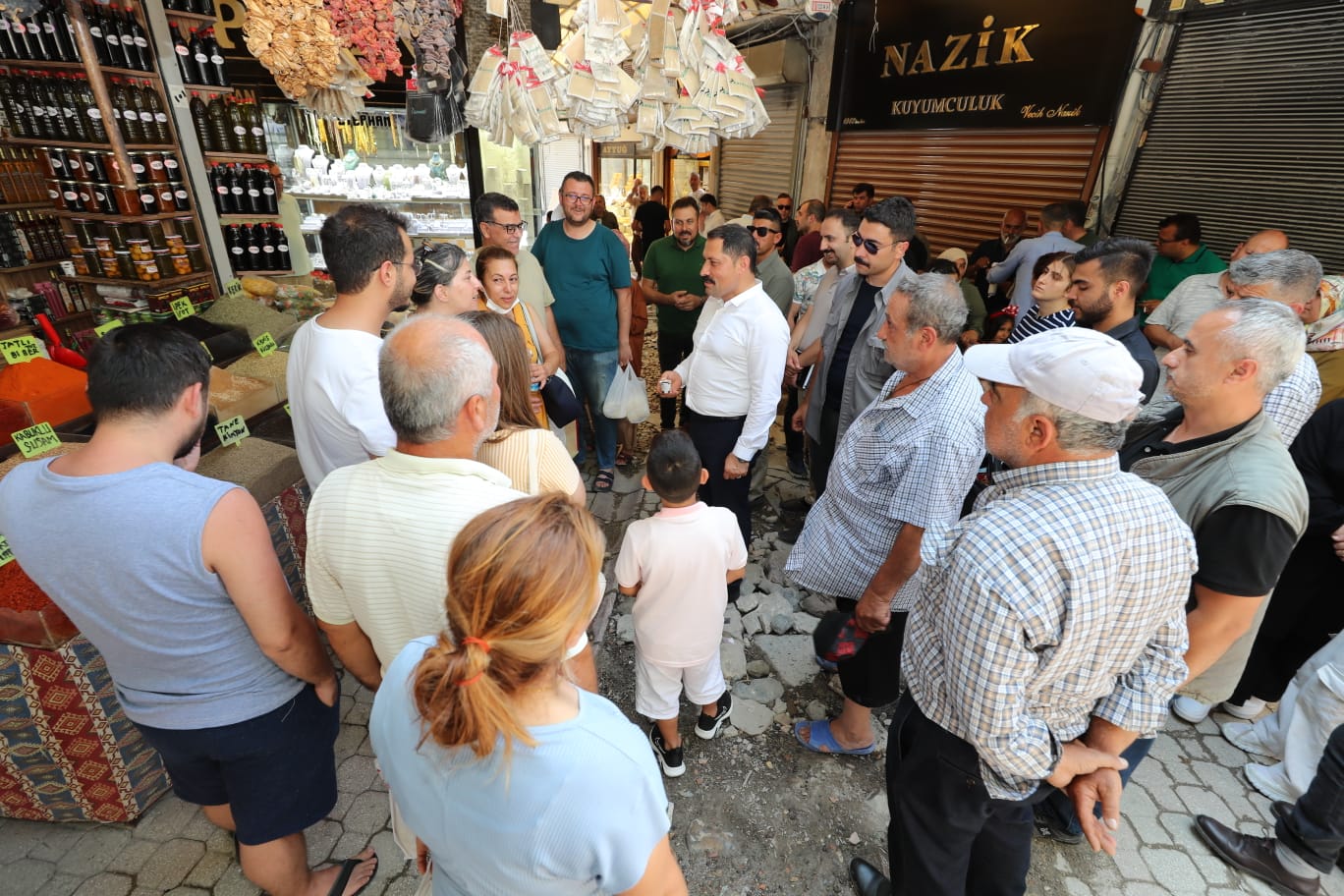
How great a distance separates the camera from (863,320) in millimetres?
3213

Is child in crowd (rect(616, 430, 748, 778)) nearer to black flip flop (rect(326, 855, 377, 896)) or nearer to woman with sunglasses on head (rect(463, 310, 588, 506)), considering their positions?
woman with sunglasses on head (rect(463, 310, 588, 506))

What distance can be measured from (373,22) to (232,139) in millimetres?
1778

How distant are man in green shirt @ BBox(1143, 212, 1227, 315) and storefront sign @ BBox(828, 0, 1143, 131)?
1.33 meters

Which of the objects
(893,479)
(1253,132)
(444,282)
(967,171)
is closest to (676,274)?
(444,282)

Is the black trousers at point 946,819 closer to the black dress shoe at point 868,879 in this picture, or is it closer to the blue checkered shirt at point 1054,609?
the blue checkered shirt at point 1054,609

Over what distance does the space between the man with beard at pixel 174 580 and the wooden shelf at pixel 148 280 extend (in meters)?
3.98

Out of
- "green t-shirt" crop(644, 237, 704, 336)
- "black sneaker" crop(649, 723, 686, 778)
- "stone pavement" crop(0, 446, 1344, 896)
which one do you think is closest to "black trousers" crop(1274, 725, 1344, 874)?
"stone pavement" crop(0, 446, 1344, 896)

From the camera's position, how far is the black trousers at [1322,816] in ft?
6.23

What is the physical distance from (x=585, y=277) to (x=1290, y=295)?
3515 mm

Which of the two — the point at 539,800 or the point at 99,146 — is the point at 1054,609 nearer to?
the point at 539,800

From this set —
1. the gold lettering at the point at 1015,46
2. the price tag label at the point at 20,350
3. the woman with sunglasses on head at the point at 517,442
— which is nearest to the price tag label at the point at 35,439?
the price tag label at the point at 20,350

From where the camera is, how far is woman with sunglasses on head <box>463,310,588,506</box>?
5.53 ft

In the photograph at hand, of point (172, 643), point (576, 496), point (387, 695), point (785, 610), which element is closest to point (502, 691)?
point (387, 695)

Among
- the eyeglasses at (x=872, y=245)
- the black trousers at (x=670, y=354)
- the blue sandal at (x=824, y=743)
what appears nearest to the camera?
the blue sandal at (x=824, y=743)
